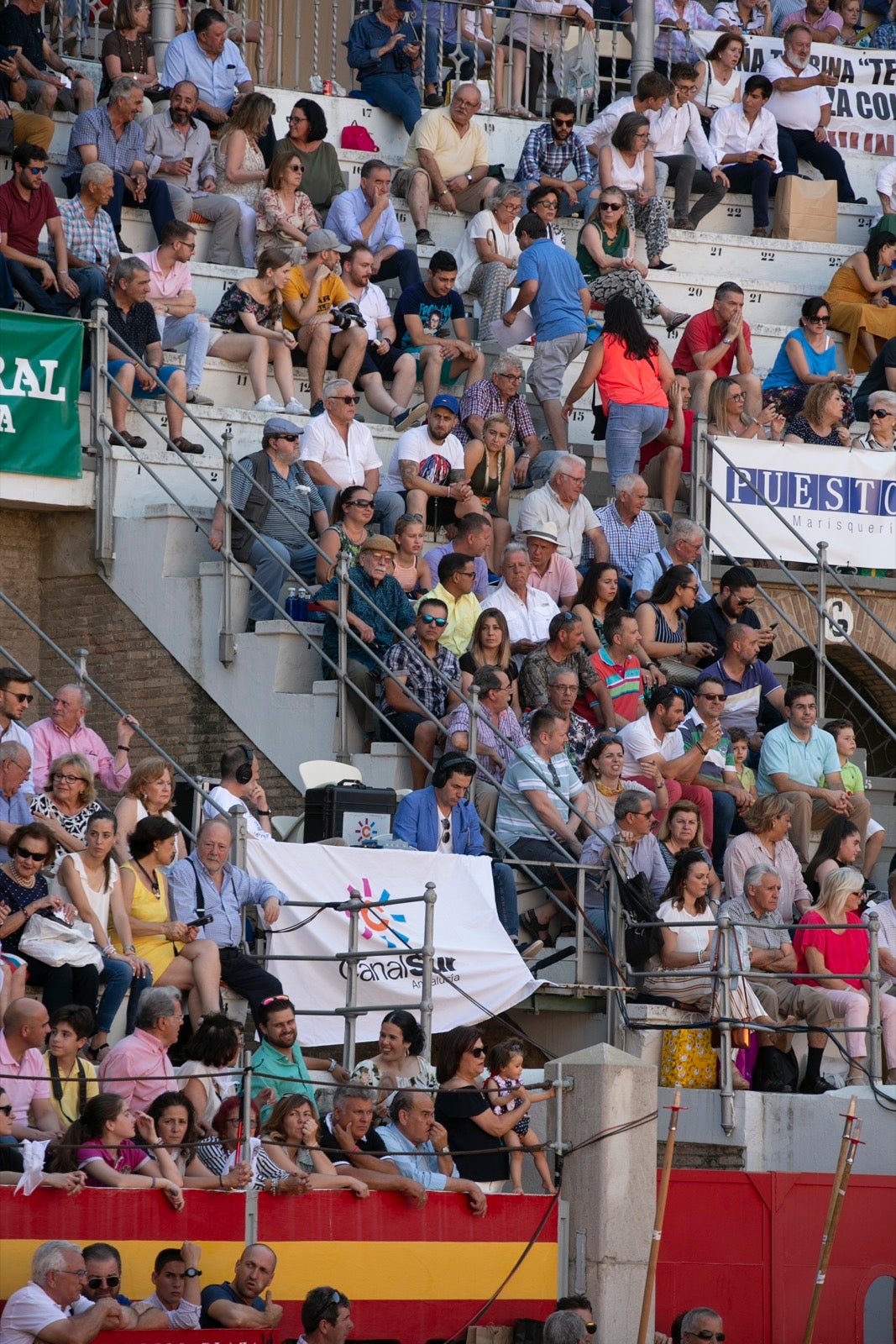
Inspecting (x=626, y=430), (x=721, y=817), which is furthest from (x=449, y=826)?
(x=626, y=430)

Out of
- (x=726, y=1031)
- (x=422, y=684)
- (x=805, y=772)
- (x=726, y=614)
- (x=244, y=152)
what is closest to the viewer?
(x=726, y=1031)

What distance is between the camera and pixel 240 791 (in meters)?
13.2

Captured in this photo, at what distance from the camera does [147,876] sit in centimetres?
1199

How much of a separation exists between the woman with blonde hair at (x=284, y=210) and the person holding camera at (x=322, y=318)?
2.06ft

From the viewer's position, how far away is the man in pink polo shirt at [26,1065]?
1024 centimetres

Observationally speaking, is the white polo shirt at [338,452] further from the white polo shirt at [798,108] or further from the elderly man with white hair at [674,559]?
the white polo shirt at [798,108]

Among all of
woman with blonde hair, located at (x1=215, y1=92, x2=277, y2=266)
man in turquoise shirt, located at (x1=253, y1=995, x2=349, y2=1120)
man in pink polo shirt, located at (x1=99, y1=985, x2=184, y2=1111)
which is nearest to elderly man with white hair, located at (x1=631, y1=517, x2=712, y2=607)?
woman with blonde hair, located at (x1=215, y1=92, x2=277, y2=266)

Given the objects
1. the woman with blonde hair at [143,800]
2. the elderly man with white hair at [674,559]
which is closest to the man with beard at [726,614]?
the elderly man with white hair at [674,559]

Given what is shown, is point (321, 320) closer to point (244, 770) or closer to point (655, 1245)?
point (244, 770)

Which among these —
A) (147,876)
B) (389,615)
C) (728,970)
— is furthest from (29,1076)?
(389,615)

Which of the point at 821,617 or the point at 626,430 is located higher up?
the point at 626,430

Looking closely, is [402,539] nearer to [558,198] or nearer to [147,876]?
[147,876]

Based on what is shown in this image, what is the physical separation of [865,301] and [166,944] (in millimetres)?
10226

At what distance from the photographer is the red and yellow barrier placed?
32.1 ft
